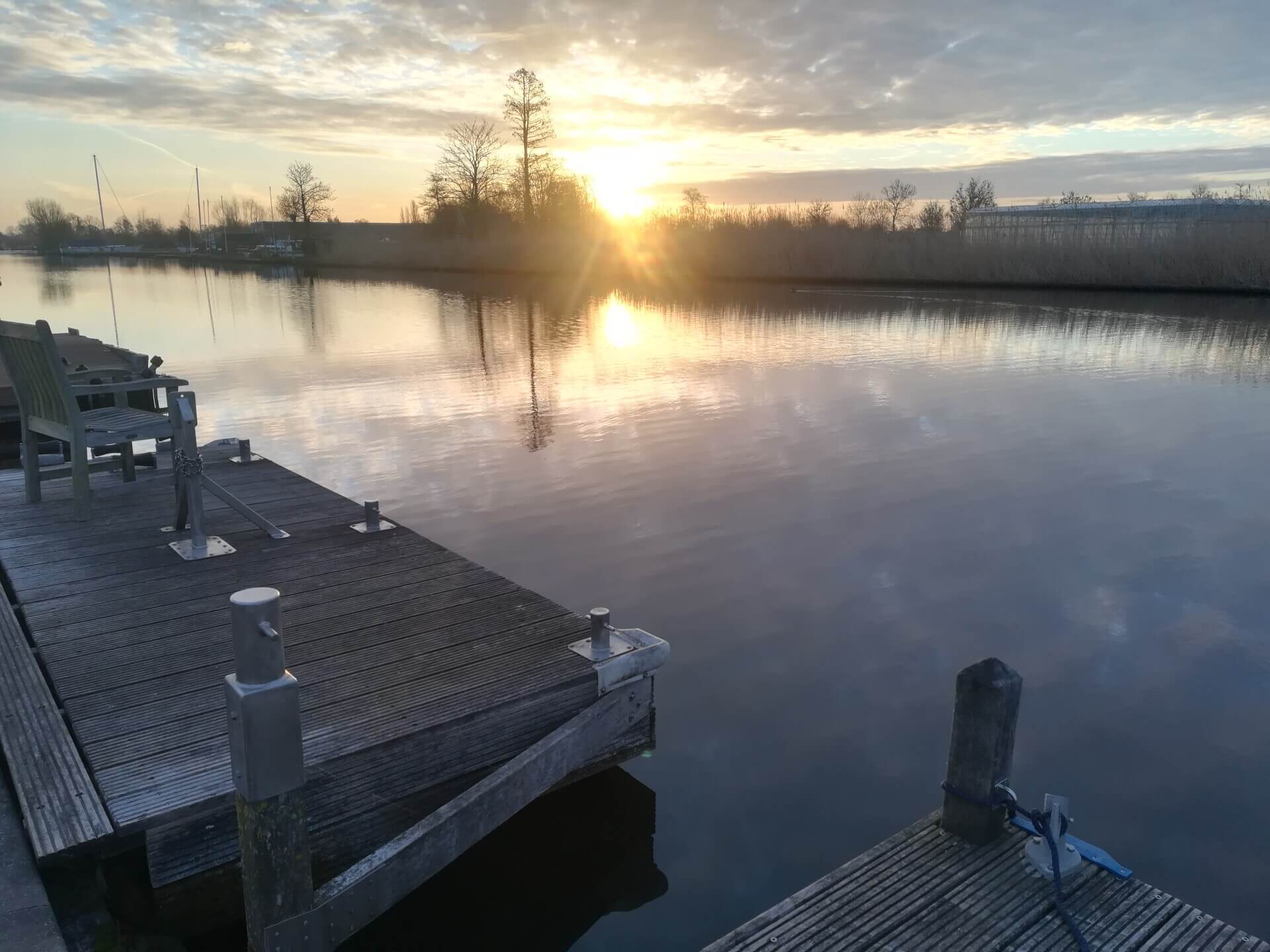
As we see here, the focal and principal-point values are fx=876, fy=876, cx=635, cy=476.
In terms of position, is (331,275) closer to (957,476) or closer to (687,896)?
(957,476)

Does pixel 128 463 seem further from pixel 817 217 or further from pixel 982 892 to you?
pixel 817 217

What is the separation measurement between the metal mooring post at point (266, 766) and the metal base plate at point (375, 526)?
293 cm

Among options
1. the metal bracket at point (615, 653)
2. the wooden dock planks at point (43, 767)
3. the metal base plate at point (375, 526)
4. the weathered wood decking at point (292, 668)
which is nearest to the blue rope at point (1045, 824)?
the metal bracket at point (615, 653)

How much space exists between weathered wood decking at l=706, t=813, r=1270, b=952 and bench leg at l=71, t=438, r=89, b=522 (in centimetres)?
410

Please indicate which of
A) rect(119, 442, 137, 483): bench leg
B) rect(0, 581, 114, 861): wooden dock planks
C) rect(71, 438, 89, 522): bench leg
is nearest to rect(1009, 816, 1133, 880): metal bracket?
rect(0, 581, 114, 861): wooden dock planks

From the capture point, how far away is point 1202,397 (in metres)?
11.4

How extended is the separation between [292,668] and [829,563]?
370 centimetres

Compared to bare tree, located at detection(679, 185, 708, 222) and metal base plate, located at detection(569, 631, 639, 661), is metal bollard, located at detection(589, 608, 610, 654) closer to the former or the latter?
metal base plate, located at detection(569, 631, 639, 661)

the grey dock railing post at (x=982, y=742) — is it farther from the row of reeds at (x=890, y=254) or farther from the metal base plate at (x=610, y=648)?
the row of reeds at (x=890, y=254)

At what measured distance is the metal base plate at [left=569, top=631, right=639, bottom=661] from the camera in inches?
131

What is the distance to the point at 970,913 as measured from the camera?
92.7 inches

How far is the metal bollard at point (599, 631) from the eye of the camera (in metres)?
3.31

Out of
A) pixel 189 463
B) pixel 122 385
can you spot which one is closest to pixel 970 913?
pixel 189 463

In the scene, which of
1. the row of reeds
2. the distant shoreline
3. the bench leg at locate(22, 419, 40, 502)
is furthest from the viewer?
the distant shoreline
